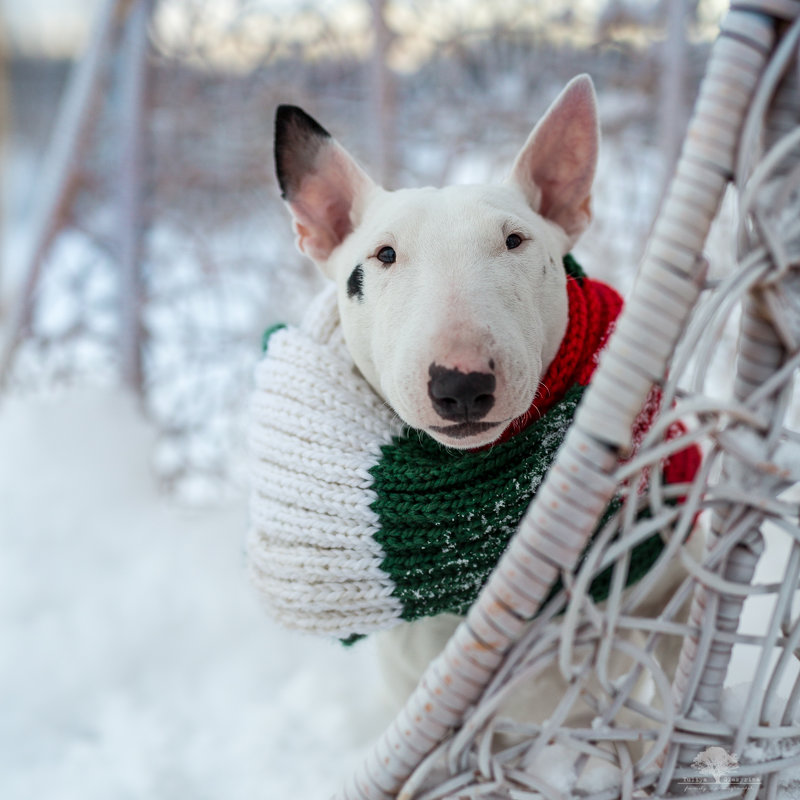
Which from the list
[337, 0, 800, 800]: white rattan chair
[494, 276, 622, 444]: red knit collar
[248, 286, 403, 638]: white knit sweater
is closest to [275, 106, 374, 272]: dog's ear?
[248, 286, 403, 638]: white knit sweater

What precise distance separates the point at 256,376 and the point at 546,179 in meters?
0.34

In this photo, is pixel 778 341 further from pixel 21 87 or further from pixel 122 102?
pixel 21 87

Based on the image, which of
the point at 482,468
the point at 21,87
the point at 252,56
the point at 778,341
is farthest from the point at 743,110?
the point at 21,87

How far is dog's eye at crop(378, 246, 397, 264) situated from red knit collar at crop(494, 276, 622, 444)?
0.16 meters

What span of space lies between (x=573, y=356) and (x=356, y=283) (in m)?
0.19

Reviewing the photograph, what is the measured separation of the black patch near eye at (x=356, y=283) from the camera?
663mm

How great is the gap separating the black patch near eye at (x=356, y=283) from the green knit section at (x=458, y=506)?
140mm

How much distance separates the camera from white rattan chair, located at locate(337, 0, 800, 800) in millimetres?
382

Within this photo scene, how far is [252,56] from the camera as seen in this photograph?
56.4 inches

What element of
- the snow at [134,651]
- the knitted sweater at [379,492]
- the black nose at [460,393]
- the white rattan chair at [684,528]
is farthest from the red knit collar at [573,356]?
the snow at [134,651]

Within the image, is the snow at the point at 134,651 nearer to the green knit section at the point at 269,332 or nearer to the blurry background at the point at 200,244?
the blurry background at the point at 200,244

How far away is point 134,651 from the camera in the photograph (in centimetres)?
110

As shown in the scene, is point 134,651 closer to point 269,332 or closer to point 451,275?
point 269,332

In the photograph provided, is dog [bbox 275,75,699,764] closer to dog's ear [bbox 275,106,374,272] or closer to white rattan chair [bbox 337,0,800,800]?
dog's ear [bbox 275,106,374,272]
